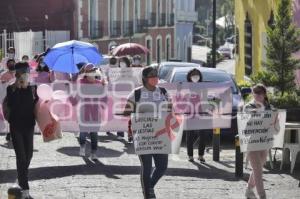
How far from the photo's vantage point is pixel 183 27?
6278cm

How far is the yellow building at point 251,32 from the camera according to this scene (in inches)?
902

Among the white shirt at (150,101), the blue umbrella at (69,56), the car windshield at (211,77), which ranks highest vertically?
the blue umbrella at (69,56)

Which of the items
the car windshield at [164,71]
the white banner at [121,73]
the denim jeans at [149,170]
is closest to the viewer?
the denim jeans at [149,170]

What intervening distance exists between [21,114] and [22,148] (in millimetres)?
428

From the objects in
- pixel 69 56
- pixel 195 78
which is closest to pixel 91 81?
pixel 195 78

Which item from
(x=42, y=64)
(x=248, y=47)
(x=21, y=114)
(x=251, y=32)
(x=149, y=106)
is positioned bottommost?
(x=21, y=114)

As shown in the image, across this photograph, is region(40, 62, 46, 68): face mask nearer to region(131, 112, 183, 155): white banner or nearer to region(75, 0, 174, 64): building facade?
region(131, 112, 183, 155): white banner

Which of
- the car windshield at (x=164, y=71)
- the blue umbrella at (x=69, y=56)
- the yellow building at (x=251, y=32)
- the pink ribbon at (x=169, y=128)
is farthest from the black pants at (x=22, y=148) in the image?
the yellow building at (x=251, y=32)

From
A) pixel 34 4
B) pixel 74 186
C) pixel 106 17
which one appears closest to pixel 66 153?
pixel 74 186

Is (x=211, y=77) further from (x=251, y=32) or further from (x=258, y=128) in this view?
(x=258, y=128)

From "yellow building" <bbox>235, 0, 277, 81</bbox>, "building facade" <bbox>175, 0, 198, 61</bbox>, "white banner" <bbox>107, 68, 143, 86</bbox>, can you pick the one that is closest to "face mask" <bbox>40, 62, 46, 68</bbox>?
"white banner" <bbox>107, 68, 143, 86</bbox>

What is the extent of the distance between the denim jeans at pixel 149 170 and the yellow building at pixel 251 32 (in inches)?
487

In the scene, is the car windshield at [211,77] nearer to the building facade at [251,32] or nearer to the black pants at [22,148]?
the building facade at [251,32]

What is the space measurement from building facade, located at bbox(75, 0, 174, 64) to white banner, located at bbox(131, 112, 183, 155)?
3131 centimetres
